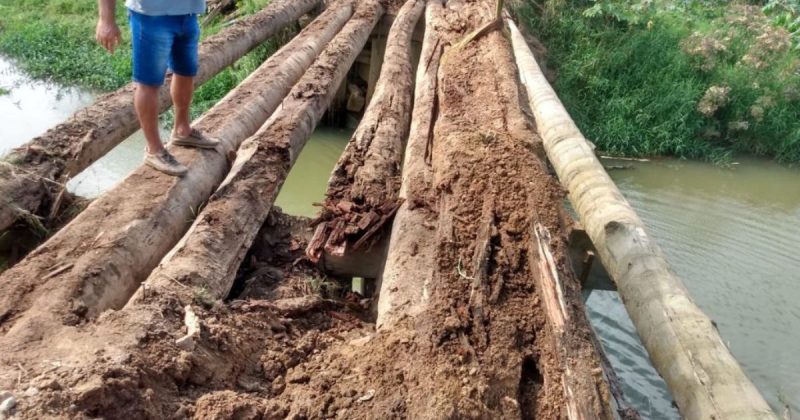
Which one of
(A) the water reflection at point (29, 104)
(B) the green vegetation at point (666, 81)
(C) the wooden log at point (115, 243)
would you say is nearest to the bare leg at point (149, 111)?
(C) the wooden log at point (115, 243)

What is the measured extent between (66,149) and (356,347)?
2561 mm

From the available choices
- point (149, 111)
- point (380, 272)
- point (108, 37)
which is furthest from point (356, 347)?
point (108, 37)

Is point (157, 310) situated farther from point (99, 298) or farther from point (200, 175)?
point (200, 175)

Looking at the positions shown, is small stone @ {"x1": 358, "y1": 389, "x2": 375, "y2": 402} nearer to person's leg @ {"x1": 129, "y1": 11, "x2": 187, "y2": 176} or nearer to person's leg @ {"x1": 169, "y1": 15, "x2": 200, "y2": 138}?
person's leg @ {"x1": 129, "y1": 11, "x2": 187, "y2": 176}

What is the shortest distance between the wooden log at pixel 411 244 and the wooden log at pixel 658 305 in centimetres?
92

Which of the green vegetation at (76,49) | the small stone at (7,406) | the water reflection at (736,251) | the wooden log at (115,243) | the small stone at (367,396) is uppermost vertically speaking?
the small stone at (367,396)

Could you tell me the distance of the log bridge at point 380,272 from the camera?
6.71 feet

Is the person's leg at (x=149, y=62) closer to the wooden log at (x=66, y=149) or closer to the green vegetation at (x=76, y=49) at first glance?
the wooden log at (x=66, y=149)

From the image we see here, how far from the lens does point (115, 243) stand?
278 cm

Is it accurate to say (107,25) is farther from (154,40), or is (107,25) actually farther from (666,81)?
(666,81)

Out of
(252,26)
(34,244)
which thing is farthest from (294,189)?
(34,244)

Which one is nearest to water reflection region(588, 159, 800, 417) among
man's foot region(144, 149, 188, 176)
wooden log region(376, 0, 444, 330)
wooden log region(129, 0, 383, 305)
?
wooden log region(376, 0, 444, 330)

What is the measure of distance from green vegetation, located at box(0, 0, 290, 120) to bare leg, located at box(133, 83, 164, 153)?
510 centimetres

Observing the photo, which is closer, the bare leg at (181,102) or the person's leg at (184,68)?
→ the person's leg at (184,68)
